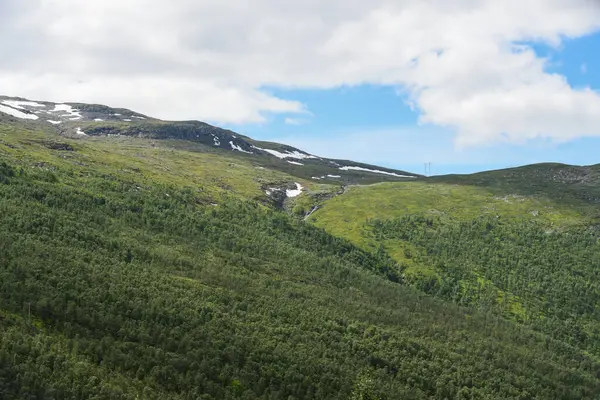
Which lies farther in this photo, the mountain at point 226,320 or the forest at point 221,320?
the mountain at point 226,320

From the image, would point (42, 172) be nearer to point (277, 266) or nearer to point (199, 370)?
point (277, 266)

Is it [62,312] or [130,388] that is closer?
[130,388]

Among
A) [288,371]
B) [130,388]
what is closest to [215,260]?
[288,371]

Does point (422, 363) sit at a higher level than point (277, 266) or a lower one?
lower

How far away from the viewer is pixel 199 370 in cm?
8925

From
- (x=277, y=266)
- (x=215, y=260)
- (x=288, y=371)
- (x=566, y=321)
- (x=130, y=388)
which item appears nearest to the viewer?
(x=130, y=388)

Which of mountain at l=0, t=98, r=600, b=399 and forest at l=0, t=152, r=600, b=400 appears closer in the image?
forest at l=0, t=152, r=600, b=400

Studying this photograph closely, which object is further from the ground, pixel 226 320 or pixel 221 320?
pixel 221 320

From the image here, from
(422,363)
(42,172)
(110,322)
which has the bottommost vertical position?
(422,363)

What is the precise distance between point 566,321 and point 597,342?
38.2 ft

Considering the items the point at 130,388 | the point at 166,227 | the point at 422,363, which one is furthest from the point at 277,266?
the point at 130,388

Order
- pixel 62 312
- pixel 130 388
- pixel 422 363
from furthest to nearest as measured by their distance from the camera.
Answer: pixel 422 363
pixel 62 312
pixel 130 388

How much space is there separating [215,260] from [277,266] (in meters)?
22.9

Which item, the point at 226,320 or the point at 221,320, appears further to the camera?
the point at 226,320
